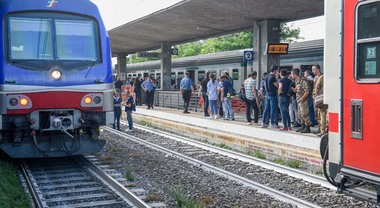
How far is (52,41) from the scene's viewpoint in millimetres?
9312

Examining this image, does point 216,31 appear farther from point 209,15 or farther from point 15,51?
point 15,51

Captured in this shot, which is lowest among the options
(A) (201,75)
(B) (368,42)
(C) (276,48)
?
(B) (368,42)

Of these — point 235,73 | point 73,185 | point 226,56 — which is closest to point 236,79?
point 235,73

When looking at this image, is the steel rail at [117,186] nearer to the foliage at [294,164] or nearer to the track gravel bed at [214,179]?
the track gravel bed at [214,179]

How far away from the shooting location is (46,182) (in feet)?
28.3

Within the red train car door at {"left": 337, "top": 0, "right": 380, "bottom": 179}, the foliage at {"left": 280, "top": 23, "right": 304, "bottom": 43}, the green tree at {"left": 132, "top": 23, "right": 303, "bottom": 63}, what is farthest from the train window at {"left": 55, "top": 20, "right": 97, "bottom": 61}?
the foliage at {"left": 280, "top": 23, "right": 304, "bottom": 43}

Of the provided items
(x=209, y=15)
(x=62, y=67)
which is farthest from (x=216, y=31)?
(x=62, y=67)

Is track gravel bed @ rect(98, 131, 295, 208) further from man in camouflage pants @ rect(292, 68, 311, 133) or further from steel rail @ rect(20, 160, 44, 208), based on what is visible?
man in camouflage pants @ rect(292, 68, 311, 133)

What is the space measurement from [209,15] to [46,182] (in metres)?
11.8

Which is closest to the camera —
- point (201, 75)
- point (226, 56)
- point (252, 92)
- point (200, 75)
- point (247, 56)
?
point (252, 92)

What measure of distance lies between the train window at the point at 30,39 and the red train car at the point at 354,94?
217 inches

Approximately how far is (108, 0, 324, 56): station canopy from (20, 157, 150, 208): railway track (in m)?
8.79

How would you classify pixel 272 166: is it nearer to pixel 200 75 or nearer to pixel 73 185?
pixel 73 185

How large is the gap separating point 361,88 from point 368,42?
1.63 feet
